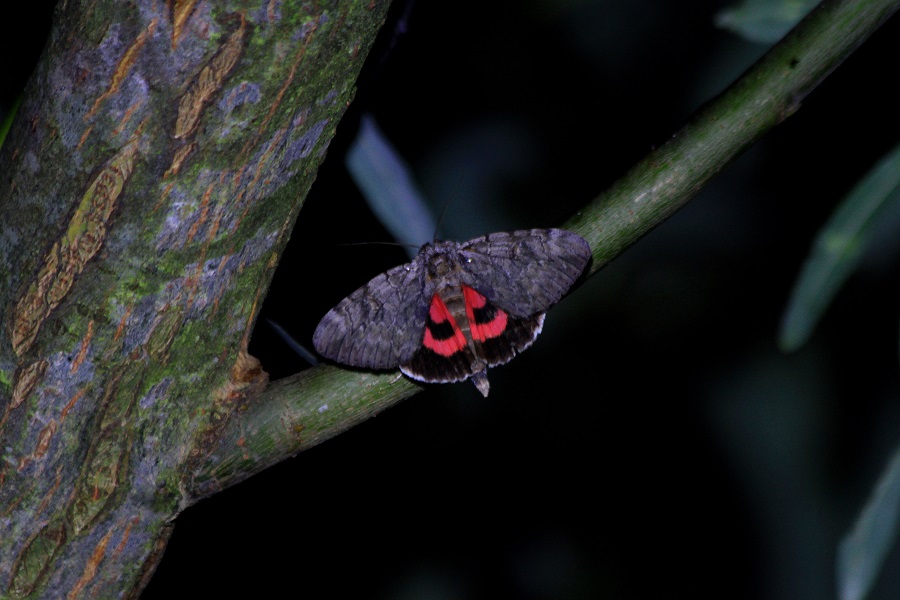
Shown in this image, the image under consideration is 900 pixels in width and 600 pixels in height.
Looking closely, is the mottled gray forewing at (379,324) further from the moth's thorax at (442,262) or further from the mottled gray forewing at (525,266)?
the mottled gray forewing at (525,266)

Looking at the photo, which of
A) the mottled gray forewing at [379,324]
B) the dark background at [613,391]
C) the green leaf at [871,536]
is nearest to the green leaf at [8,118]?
the mottled gray forewing at [379,324]

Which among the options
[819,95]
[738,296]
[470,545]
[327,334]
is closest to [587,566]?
[470,545]

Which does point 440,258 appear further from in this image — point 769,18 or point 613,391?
point 613,391

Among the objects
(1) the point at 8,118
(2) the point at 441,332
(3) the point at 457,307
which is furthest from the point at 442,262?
(1) the point at 8,118

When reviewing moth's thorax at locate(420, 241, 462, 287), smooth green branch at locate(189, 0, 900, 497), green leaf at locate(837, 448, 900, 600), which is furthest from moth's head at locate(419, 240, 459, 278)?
green leaf at locate(837, 448, 900, 600)

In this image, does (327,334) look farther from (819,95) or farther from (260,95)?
(819,95)
